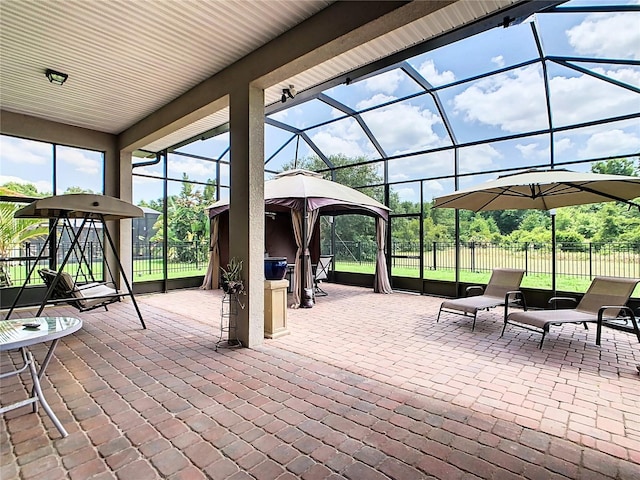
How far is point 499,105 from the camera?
21.0 feet

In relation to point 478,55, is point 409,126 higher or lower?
lower

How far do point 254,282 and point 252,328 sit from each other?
57 cm

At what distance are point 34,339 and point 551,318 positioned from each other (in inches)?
212

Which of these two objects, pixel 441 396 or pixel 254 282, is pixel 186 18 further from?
pixel 441 396

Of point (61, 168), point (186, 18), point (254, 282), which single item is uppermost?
point (186, 18)

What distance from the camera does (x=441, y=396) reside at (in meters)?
2.88

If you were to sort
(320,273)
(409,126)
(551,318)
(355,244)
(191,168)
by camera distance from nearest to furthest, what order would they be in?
(551,318)
(409,126)
(320,273)
(191,168)
(355,244)

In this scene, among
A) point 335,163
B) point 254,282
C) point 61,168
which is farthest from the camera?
point 335,163

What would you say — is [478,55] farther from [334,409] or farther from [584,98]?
[334,409]

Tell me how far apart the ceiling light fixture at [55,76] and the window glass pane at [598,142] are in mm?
7998

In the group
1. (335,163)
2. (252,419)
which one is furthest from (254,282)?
(335,163)

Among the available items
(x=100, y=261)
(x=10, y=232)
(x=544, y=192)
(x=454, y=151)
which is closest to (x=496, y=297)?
(x=544, y=192)

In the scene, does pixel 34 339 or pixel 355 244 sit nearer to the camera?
pixel 34 339

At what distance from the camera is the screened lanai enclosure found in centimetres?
523
